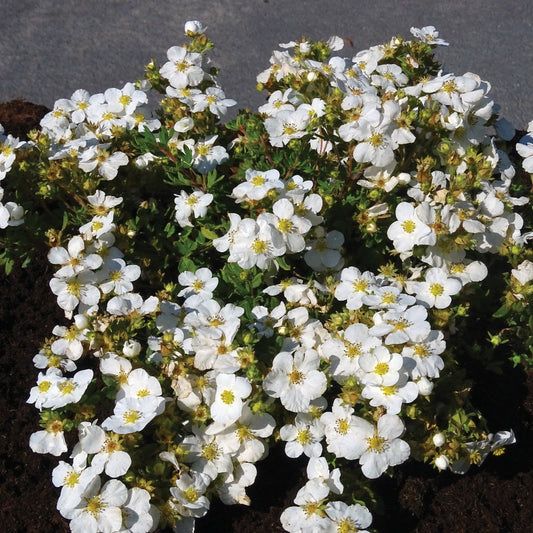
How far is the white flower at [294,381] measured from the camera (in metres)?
2.07

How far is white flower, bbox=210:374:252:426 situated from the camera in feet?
6.70

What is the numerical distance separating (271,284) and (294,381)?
2.06ft

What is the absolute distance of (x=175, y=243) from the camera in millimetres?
2695

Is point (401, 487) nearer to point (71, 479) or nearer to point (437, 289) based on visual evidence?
point (437, 289)

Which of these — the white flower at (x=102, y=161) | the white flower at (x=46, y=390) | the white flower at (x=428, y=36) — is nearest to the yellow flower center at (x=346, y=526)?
the white flower at (x=46, y=390)

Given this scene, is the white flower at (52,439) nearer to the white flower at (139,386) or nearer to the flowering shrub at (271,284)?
the flowering shrub at (271,284)

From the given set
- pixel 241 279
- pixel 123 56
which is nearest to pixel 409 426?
pixel 241 279

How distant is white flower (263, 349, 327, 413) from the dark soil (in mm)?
531

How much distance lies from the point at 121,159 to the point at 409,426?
1.42m

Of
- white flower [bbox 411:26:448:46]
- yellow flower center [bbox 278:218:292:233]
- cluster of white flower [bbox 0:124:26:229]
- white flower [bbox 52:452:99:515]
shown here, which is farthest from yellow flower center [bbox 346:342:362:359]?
white flower [bbox 411:26:448:46]

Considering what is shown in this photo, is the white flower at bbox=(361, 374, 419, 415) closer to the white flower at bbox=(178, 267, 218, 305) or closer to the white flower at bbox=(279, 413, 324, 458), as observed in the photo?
the white flower at bbox=(279, 413, 324, 458)

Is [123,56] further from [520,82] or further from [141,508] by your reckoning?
[141,508]

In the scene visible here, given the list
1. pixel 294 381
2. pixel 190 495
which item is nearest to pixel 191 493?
pixel 190 495

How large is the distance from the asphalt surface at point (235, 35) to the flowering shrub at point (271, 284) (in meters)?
2.20
